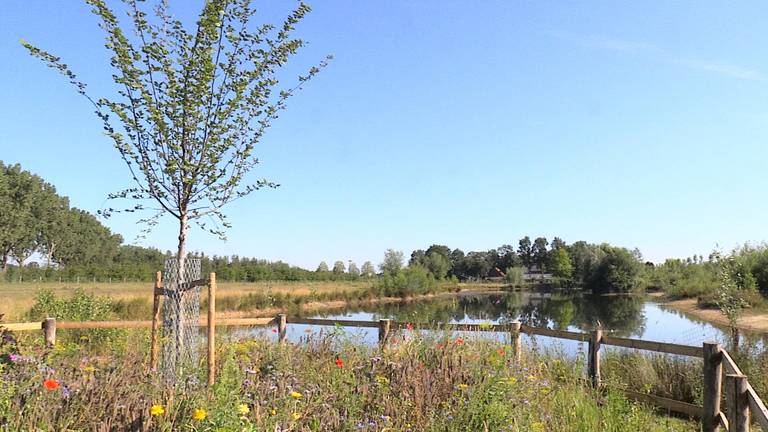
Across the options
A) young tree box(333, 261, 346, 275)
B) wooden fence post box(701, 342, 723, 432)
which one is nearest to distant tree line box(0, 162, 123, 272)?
young tree box(333, 261, 346, 275)

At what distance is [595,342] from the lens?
23.7ft

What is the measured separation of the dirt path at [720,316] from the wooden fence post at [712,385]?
12.2 metres

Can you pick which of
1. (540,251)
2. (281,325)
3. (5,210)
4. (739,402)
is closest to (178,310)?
(281,325)

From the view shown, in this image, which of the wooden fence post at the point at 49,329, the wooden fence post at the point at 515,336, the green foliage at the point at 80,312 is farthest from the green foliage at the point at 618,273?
the wooden fence post at the point at 49,329

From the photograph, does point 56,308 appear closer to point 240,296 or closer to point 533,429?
point 533,429

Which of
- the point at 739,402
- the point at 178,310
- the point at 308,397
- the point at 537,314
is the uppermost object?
the point at 178,310

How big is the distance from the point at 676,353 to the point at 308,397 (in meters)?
4.76

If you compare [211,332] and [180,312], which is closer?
[211,332]

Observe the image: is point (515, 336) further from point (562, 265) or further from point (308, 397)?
point (562, 265)

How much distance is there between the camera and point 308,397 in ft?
11.7

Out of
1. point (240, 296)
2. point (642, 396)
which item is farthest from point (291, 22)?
point (240, 296)

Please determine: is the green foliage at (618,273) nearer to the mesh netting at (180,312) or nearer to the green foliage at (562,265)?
the green foliage at (562,265)

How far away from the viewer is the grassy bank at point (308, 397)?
286cm

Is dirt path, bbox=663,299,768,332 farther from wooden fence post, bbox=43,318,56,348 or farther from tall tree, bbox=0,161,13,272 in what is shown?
tall tree, bbox=0,161,13,272
